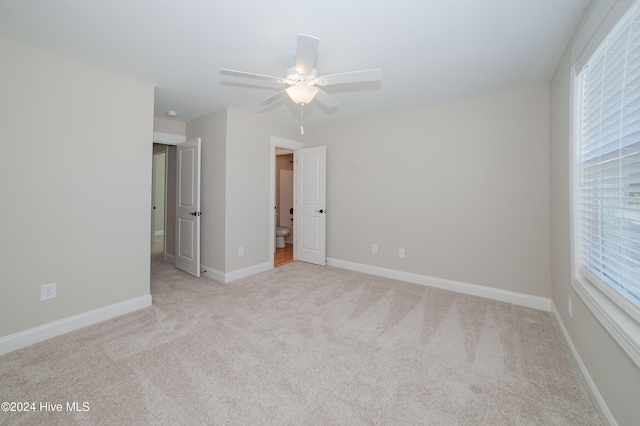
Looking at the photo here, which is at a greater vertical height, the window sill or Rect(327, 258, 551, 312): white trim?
the window sill

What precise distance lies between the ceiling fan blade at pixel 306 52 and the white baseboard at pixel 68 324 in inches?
→ 110

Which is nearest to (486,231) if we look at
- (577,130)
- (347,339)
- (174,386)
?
(577,130)

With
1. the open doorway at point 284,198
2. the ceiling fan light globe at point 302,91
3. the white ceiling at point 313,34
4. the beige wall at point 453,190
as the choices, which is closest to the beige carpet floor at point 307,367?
the beige wall at point 453,190

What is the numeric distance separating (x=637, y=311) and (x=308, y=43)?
2.11m

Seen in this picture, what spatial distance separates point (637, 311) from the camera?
3.69 feet

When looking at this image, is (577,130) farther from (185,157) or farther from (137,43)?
(185,157)

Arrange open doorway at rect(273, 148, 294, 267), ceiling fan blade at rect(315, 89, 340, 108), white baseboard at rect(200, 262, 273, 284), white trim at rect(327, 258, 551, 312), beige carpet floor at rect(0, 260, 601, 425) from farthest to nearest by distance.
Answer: open doorway at rect(273, 148, 294, 267) < white baseboard at rect(200, 262, 273, 284) < white trim at rect(327, 258, 551, 312) < ceiling fan blade at rect(315, 89, 340, 108) < beige carpet floor at rect(0, 260, 601, 425)

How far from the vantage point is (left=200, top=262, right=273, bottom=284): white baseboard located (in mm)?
3535

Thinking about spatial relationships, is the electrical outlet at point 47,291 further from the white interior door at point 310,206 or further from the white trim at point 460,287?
the white trim at point 460,287

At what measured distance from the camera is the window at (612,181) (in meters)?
1.17

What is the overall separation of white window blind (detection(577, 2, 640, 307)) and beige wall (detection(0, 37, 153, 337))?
12.0 ft

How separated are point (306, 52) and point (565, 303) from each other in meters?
2.83

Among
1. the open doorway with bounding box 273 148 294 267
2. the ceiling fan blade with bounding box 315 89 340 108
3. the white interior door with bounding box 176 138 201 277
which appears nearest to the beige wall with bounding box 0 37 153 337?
the white interior door with bounding box 176 138 201 277

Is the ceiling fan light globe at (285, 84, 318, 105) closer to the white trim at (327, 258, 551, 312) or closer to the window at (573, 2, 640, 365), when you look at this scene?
the window at (573, 2, 640, 365)
